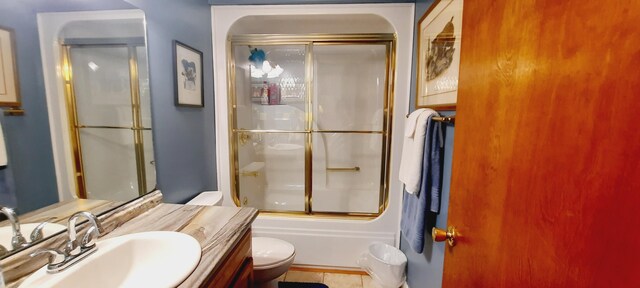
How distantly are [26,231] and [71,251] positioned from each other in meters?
0.14

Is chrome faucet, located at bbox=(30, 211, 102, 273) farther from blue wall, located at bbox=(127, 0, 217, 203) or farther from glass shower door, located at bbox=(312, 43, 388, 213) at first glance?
glass shower door, located at bbox=(312, 43, 388, 213)

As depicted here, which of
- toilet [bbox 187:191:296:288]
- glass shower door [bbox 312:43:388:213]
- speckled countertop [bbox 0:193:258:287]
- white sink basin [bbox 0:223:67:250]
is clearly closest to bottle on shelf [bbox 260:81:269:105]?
glass shower door [bbox 312:43:388:213]

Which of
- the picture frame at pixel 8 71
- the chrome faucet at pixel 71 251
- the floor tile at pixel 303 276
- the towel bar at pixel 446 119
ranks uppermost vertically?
the picture frame at pixel 8 71

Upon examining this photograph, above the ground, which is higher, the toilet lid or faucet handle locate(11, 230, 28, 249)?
faucet handle locate(11, 230, 28, 249)

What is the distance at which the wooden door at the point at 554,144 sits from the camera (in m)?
0.33

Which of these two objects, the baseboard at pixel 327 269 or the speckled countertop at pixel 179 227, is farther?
the baseboard at pixel 327 269

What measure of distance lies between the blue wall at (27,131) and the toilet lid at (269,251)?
3.34 ft

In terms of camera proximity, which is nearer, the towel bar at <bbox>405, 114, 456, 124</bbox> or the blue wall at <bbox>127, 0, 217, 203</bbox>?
the towel bar at <bbox>405, 114, 456, 124</bbox>

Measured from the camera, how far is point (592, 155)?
367 mm

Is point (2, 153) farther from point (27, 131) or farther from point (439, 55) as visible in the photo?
point (439, 55)

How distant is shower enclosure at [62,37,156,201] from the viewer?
0.94 meters

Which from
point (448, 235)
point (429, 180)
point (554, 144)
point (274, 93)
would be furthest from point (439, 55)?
point (274, 93)

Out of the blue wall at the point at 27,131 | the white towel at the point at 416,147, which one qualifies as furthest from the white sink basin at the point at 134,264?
the white towel at the point at 416,147

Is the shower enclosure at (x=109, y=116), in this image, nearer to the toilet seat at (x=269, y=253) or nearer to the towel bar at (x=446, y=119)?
the toilet seat at (x=269, y=253)
